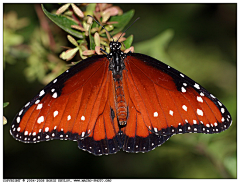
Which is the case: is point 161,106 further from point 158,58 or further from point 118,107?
point 158,58

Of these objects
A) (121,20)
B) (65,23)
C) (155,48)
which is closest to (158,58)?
(155,48)

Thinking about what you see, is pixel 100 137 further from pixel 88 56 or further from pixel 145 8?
pixel 145 8

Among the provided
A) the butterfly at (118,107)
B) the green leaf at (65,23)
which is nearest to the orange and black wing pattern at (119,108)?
the butterfly at (118,107)

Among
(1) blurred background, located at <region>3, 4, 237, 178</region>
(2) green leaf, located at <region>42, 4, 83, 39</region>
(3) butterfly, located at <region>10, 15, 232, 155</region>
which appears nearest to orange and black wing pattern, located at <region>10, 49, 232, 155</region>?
(3) butterfly, located at <region>10, 15, 232, 155</region>

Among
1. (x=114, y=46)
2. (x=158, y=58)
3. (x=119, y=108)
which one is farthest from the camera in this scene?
(x=158, y=58)

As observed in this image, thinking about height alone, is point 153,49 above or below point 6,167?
above

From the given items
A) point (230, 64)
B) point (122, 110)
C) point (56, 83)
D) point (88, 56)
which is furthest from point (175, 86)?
point (230, 64)

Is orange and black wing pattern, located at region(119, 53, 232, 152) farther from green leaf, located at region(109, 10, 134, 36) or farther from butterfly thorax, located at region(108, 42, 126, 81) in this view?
green leaf, located at region(109, 10, 134, 36)
